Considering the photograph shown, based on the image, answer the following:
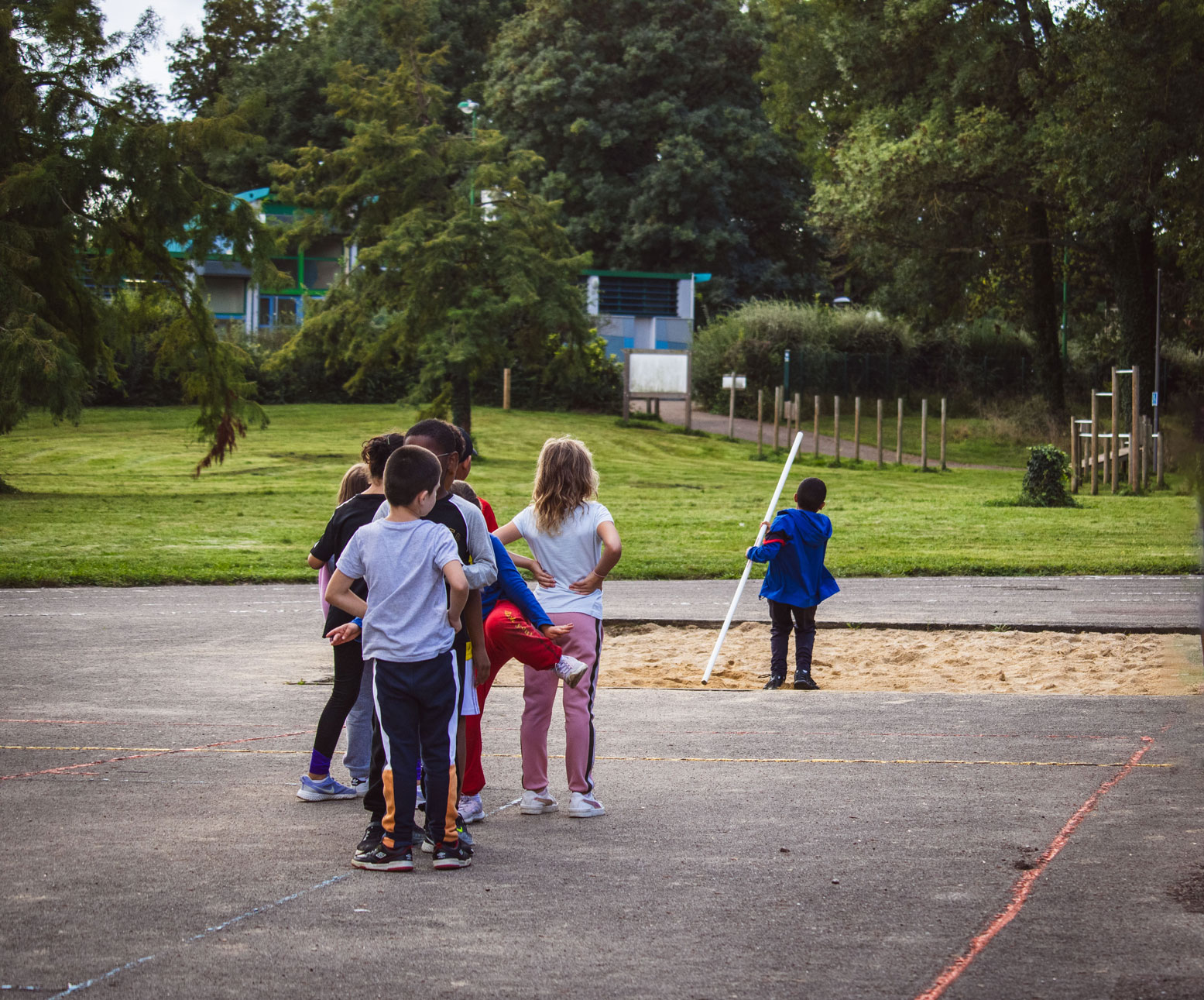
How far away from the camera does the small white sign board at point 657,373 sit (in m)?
44.5

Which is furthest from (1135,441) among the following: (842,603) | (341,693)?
Result: (341,693)

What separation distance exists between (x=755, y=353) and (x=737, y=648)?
39.2 m

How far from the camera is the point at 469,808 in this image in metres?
5.76

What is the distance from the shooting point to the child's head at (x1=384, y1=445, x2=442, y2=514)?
16.8 ft

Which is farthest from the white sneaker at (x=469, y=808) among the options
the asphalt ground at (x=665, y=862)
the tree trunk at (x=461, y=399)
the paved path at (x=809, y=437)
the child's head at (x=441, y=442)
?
the paved path at (x=809, y=437)

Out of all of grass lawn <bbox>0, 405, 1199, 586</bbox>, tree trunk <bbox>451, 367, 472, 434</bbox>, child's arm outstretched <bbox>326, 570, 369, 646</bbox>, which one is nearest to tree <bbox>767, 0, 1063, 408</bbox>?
grass lawn <bbox>0, 405, 1199, 586</bbox>

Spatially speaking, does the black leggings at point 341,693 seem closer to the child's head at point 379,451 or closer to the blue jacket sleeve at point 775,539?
the child's head at point 379,451

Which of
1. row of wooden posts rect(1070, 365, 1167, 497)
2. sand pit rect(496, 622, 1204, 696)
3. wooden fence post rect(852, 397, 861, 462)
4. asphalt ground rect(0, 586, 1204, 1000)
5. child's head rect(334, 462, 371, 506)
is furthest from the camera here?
wooden fence post rect(852, 397, 861, 462)

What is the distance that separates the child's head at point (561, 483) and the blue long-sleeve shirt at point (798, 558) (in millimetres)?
3794

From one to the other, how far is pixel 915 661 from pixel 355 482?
19.2ft

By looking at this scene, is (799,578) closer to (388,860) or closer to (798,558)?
(798,558)

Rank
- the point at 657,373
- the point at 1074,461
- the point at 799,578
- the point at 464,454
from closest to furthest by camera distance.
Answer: the point at 464,454
the point at 799,578
the point at 1074,461
the point at 657,373

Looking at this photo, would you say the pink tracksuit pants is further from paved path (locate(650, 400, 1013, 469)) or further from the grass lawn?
paved path (locate(650, 400, 1013, 469))

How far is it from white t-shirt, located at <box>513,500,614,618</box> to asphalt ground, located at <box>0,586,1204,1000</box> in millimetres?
865
